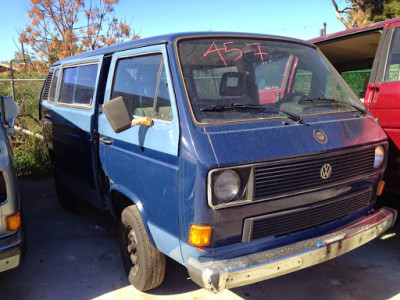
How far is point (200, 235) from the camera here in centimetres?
240

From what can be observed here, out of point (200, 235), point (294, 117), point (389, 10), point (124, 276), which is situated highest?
point (389, 10)

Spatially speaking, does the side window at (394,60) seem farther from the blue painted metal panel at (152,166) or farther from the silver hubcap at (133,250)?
the silver hubcap at (133,250)

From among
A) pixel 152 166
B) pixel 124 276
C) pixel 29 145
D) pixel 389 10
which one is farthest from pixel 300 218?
pixel 389 10

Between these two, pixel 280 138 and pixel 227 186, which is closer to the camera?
pixel 227 186

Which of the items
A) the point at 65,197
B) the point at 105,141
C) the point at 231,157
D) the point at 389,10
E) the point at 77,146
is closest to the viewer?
the point at 231,157

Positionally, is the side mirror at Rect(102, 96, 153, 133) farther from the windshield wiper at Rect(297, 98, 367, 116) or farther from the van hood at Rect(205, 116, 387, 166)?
the windshield wiper at Rect(297, 98, 367, 116)

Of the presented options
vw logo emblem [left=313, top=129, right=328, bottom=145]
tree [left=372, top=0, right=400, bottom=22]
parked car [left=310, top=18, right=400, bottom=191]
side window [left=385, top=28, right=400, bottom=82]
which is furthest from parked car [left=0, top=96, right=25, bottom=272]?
tree [left=372, top=0, right=400, bottom=22]

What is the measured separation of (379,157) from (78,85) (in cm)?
328

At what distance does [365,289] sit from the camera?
3270 mm

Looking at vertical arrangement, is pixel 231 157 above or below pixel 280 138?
below

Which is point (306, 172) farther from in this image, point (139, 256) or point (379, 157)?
point (139, 256)

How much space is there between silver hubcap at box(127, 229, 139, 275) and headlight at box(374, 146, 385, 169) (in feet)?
7.07

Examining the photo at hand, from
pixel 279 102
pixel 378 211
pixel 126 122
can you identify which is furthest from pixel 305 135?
pixel 126 122

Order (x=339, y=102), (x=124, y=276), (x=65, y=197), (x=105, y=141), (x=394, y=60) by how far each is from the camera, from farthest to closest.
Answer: (x=65, y=197)
(x=394, y=60)
(x=124, y=276)
(x=105, y=141)
(x=339, y=102)
